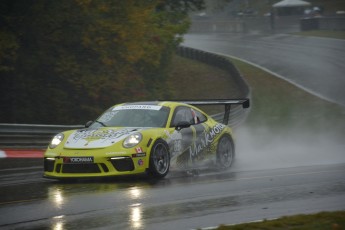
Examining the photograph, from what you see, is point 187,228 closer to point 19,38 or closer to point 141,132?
point 141,132

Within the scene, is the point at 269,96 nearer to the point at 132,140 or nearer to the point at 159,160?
the point at 159,160

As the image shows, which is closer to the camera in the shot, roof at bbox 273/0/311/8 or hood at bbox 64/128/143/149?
hood at bbox 64/128/143/149

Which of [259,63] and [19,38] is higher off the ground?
[19,38]

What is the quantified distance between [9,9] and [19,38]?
1.14 metres

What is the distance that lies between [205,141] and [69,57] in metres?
14.7

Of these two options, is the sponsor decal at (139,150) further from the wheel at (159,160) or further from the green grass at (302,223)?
the green grass at (302,223)

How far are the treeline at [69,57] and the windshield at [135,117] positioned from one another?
13.0m

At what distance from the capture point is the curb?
17.6m

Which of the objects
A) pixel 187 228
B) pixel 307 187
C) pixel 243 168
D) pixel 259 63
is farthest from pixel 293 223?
pixel 259 63

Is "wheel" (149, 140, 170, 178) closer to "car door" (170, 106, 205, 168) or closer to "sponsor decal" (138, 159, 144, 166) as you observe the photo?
"sponsor decal" (138, 159, 144, 166)

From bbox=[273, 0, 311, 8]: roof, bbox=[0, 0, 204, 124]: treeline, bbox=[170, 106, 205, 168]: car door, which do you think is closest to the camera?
bbox=[170, 106, 205, 168]: car door

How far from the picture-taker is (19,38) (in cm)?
2734

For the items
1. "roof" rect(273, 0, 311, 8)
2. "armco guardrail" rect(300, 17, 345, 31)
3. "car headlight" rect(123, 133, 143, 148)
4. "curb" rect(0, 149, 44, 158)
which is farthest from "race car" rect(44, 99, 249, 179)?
"roof" rect(273, 0, 311, 8)

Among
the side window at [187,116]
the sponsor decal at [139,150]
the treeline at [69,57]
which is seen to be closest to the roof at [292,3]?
the treeline at [69,57]
